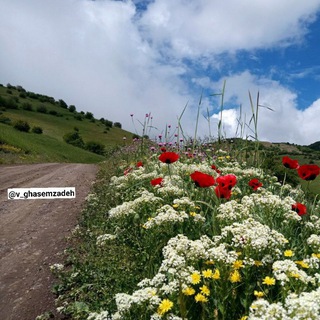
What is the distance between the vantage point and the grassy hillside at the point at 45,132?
32.9m

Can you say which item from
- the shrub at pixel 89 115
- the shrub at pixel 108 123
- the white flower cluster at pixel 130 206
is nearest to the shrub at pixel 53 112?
the shrub at pixel 89 115

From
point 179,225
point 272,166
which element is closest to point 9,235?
point 179,225

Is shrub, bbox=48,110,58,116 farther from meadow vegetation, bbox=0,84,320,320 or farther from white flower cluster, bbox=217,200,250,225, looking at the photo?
white flower cluster, bbox=217,200,250,225

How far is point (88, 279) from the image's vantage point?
16.2 ft

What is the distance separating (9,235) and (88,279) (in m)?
3.61

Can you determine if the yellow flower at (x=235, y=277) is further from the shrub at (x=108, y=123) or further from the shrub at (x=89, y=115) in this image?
the shrub at (x=89, y=115)

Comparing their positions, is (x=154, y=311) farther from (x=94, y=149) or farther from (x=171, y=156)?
(x=94, y=149)

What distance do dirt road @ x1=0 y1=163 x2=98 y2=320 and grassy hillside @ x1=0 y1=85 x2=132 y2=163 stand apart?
703 inches

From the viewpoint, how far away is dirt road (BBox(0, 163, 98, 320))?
190 inches

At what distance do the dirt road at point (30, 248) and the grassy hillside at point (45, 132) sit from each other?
17.9 m

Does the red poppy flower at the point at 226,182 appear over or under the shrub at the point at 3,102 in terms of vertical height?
under

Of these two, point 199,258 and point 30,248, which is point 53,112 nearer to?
point 30,248

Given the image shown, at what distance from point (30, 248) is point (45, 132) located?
2410 inches

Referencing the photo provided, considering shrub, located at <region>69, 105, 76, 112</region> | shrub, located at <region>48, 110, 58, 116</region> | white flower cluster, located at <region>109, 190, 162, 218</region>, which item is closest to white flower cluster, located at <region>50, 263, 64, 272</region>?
white flower cluster, located at <region>109, 190, 162, 218</region>
